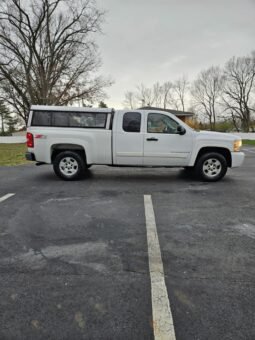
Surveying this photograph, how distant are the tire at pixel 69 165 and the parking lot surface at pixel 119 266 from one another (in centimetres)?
147

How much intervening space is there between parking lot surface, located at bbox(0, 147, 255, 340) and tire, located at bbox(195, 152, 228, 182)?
1371mm

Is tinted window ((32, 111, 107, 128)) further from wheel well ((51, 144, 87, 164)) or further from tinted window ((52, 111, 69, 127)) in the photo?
wheel well ((51, 144, 87, 164))

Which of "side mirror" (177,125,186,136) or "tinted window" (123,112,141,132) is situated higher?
"tinted window" (123,112,141,132)

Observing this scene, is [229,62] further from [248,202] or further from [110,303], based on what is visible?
[110,303]

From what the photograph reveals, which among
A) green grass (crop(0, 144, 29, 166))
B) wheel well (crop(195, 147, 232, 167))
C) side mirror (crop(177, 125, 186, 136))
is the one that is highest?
side mirror (crop(177, 125, 186, 136))

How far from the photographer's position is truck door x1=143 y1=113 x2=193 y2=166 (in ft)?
20.3

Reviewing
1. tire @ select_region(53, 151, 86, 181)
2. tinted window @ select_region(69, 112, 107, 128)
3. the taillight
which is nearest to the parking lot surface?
tire @ select_region(53, 151, 86, 181)

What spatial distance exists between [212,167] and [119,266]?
4866 mm

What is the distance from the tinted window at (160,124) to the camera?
620cm

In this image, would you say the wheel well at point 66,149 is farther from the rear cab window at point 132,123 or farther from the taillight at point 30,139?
the rear cab window at point 132,123

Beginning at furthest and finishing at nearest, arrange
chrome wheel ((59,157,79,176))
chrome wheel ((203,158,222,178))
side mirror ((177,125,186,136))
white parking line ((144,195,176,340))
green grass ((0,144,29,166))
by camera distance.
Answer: green grass ((0,144,29,166)) → chrome wheel ((59,157,79,176)) → chrome wheel ((203,158,222,178)) → side mirror ((177,125,186,136)) → white parking line ((144,195,176,340))

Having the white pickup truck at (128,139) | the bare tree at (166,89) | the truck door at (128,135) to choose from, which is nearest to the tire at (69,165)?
the white pickup truck at (128,139)

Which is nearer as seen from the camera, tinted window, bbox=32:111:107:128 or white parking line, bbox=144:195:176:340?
white parking line, bbox=144:195:176:340

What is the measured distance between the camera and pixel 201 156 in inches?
250
